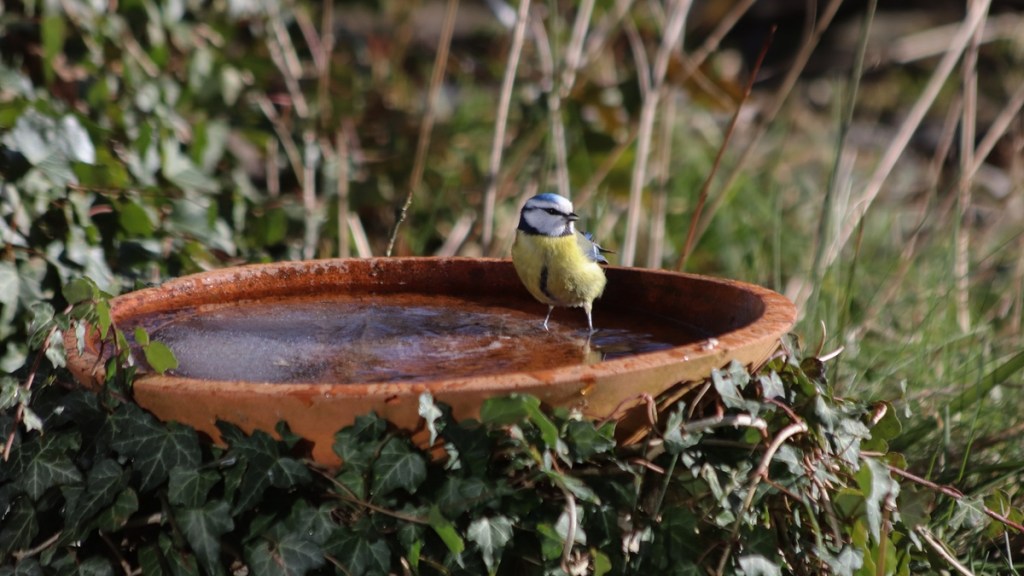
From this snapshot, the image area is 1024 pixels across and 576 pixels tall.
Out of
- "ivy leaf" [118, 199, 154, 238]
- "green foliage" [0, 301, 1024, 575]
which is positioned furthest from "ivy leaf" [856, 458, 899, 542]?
"ivy leaf" [118, 199, 154, 238]

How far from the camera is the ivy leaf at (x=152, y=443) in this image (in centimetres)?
147

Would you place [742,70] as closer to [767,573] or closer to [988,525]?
[988,525]

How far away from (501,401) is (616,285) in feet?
3.04

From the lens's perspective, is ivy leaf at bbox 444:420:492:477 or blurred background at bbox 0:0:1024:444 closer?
ivy leaf at bbox 444:420:492:477

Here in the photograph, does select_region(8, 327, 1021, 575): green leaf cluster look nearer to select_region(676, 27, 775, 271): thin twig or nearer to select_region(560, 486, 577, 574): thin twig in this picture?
select_region(560, 486, 577, 574): thin twig

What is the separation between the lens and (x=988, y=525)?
76.1 inches

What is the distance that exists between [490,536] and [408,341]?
61 cm

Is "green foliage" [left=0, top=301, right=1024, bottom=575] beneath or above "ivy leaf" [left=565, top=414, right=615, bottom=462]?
beneath

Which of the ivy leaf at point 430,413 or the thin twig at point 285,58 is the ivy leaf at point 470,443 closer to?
the ivy leaf at point 430,413

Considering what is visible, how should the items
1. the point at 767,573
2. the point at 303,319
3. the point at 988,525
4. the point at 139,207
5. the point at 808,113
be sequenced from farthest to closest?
the point at 808,113
the point at 139,207
the point at 303,319
the point at 988,525
the point at 767,573

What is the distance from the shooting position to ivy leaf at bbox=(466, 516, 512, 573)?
1.40 metres

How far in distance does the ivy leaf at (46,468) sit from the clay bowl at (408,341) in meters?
0.11

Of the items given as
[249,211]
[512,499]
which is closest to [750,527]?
[512,499]

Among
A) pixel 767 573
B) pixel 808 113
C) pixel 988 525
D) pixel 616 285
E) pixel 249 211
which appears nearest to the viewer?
pixel 767 573
